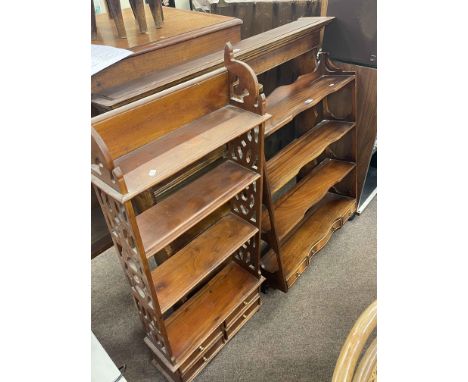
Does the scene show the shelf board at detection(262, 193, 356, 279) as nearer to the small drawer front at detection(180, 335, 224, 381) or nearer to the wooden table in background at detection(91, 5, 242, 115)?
the small drawer front at detection(180, 335, 224, 381)

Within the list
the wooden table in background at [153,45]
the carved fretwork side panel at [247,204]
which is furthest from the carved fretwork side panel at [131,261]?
the carved fretwork side panel at [247,204]

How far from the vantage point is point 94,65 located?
3.84 ft

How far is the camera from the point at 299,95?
1.78 metres

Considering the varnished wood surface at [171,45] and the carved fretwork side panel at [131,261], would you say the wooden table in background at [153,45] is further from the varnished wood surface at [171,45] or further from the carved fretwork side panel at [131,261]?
the carved fretwork side panel at [131,261]

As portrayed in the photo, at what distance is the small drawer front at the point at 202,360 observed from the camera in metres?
1.53

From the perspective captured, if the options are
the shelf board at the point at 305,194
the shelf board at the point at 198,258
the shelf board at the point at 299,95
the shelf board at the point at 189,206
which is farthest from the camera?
the shelf board at the point at 305,194

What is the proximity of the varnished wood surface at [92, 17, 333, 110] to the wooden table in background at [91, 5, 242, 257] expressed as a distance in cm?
3

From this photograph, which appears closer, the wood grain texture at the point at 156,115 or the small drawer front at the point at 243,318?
the wood grain texture at the point at 156,115

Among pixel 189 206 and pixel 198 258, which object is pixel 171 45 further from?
pixel 198 258

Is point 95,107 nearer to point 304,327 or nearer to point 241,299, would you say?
point 241,299

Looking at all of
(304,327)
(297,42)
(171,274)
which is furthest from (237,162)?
(304,327)

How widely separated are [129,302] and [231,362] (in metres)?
0.66

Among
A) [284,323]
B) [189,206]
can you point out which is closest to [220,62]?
[189,206]

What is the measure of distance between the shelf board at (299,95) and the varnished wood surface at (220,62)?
146 millimetres
